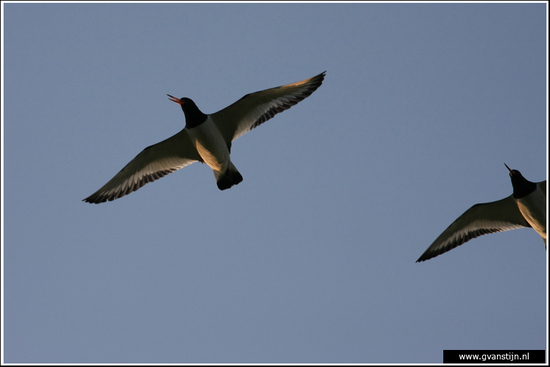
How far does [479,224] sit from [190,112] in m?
6.69

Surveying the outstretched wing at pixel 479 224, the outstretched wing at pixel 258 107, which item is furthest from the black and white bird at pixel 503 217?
the outstretched wing at pixel 258 107

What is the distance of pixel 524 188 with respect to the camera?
39.2 ft

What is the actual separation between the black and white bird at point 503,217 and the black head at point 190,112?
5825mm

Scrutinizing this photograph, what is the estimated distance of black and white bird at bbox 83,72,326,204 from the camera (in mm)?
11594

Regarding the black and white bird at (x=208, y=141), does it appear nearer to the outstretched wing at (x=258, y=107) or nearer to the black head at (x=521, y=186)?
the outstretched wing at (x=258, y=107)

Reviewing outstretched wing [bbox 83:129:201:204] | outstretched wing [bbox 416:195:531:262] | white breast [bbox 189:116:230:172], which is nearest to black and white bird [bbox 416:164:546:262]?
outstretched wing [bbox 416:195:531:262]

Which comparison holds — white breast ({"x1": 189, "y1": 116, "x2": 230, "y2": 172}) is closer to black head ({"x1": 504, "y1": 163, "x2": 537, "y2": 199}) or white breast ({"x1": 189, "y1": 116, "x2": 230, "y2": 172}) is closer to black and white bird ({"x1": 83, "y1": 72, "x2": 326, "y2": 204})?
black and white bird ({"x1": 83, "y1": 72, "x2": 326, "y2": 204})

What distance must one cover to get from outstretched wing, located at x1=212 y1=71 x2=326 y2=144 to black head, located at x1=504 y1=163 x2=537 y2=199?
175 inches

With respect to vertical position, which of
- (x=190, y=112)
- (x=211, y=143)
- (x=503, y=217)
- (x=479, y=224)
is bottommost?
(x=479, y=224)

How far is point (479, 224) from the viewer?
1298cm

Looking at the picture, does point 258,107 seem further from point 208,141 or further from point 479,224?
point 479,224

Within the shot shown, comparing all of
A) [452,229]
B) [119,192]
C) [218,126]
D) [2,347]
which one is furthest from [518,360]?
[2,347]

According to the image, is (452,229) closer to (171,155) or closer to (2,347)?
(171,155)

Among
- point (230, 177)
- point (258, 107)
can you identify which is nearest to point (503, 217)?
point (258, 107)
